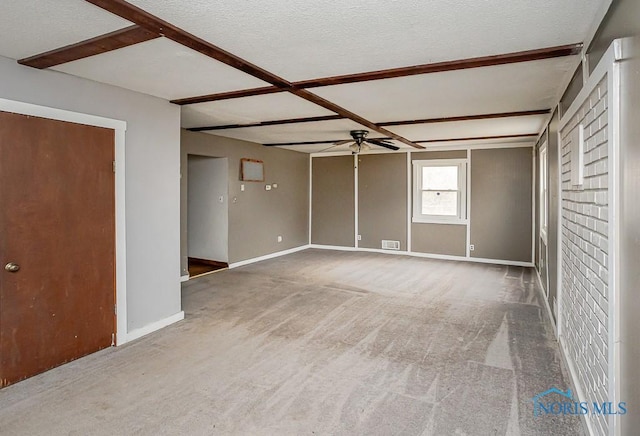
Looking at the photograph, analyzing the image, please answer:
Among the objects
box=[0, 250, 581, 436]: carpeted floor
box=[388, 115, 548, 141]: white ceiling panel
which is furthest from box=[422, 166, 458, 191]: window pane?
box=[0, 250, 581, 436]: carpeted floor

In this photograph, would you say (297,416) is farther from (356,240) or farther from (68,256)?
(356,240)

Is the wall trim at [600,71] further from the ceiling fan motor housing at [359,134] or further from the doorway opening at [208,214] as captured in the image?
the doorway opening at [208,214]

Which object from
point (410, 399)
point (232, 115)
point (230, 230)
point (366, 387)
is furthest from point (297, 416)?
point (230, 230)

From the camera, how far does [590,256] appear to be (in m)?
2.08

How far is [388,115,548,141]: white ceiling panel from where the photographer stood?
4926mm

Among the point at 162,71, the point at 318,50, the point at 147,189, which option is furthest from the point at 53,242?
the point at 318,50

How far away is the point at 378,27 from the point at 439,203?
20.6ft

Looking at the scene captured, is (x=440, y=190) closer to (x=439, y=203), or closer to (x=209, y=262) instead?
(x=439, y=203)

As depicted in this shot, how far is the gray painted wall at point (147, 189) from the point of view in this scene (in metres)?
3.29

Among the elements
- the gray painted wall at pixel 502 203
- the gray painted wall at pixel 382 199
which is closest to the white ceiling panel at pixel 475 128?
the gray painted wall at pixel 502 203

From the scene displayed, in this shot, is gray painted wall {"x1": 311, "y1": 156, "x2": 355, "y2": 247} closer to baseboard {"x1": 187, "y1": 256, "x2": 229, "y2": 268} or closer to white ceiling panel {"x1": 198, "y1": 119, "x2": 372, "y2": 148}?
white ceiling panel {"x1": 198, "y1": 119, "x2": 372, "y2": 148}

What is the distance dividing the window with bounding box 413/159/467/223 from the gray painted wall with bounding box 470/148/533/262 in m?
0.22

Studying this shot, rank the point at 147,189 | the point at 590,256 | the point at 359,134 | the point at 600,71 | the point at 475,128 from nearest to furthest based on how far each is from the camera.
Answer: the point at 600,71 → the point at 590,256 → the point at 147,189 → the point at 475,128 → the point at 359,134

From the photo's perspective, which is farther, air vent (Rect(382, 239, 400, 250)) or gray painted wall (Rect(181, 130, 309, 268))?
air vent (Rect(382, 239, 400, 250))
